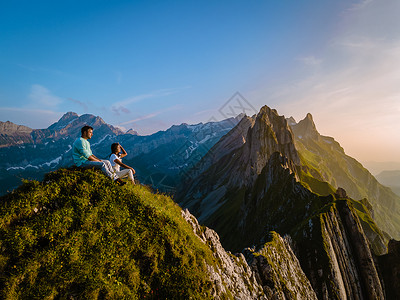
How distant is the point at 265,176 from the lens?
7806 cm

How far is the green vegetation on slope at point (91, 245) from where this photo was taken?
8.28 meters

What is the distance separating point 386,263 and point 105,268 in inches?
2187

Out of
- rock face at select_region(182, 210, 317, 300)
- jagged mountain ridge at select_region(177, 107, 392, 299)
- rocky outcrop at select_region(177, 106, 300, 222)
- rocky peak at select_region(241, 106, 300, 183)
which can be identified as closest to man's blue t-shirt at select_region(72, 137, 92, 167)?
rock face at select_region(182, 210, 317, 300)

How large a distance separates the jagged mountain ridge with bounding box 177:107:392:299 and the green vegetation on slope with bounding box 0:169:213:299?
26315 mm

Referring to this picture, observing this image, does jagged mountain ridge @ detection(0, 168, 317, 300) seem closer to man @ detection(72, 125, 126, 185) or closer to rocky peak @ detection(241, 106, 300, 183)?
man @ detection(72, 125, 126, 185)

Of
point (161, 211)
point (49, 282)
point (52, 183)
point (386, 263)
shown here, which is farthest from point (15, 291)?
point (386, 263)

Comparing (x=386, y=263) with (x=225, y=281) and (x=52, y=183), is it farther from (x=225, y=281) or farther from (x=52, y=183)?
(x=52, y=183)

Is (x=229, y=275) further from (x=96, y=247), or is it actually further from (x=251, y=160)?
(x=251, y=160)

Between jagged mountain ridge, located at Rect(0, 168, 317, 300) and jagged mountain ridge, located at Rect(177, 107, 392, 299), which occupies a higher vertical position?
jagged mountain ridge, located at Rect(0, 168, 317, 300)

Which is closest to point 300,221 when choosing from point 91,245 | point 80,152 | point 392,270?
point 392,270

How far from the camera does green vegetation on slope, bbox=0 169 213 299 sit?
8281 millimetres

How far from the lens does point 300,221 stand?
4684 cm

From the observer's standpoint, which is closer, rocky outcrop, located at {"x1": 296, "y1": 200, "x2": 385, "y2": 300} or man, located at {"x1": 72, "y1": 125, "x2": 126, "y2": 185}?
man, located at {"x1": 72, "y1": 125, "x2": 126, "y2": 185}

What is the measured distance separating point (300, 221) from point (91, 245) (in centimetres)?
4903
